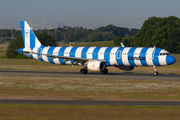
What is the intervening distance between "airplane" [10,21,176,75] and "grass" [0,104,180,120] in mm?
22775

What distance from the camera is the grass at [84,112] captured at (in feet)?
47.4

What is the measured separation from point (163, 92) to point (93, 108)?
9360 millimetres

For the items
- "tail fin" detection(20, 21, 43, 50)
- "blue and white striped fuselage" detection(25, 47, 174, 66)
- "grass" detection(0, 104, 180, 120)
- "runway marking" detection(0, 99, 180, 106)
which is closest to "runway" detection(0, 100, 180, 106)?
"runway marking" detection(0, 99, 180, 106)

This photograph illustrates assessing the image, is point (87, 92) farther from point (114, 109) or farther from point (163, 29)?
point (163, 29)

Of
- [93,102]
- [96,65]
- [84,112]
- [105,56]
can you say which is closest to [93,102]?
[93,102]

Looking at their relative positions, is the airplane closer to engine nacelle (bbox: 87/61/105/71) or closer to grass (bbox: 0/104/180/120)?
engine nacelle (bbox: 87/61/105/71)

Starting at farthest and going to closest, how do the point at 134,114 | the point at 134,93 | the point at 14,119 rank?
1. the point at 134,93
2. the point at 134,114
3. the point at 14,119

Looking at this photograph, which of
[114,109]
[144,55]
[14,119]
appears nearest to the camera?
[14,119]

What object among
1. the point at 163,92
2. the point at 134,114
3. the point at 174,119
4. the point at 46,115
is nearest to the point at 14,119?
the point at 46,115

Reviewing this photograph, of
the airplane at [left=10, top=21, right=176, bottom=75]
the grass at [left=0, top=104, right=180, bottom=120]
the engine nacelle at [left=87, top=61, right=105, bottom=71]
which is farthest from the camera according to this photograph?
the engine nacelle at [left=87, top=61, right=105, bottom=71]

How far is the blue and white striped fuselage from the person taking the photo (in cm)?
3894

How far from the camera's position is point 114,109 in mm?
16359

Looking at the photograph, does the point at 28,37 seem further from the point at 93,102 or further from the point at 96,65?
the point at 93,102

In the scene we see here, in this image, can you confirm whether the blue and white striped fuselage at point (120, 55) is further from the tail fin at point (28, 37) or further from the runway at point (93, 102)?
the runway at point (93, 102)
